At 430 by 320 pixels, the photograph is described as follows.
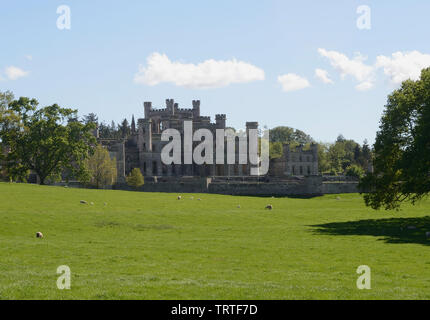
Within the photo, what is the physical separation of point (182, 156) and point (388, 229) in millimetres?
77382

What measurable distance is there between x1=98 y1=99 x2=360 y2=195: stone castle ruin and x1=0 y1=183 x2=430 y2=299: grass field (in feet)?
127

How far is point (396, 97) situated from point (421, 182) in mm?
7403

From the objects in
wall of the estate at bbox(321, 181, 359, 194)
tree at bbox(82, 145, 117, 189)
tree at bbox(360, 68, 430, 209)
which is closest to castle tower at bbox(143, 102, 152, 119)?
tree at bbox(82, 145, 117, 189)

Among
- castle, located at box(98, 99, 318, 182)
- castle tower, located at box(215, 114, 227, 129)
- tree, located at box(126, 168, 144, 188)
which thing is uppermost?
castle tower, located at box(215, 114, 227, 129)

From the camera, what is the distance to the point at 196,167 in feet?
348

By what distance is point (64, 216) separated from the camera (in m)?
32.0

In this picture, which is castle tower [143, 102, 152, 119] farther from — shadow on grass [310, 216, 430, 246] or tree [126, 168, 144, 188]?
shadow on grass [310, 216, 430, 246]

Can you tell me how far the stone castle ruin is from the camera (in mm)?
80188

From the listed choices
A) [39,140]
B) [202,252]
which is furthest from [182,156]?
[202,252]

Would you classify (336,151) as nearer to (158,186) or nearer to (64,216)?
(158,186)

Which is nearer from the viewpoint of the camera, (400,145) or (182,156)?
(400,145)

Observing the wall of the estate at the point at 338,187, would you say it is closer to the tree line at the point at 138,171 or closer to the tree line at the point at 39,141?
the tree line at the point at 138,171

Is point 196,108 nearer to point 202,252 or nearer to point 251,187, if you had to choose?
point 251,187
